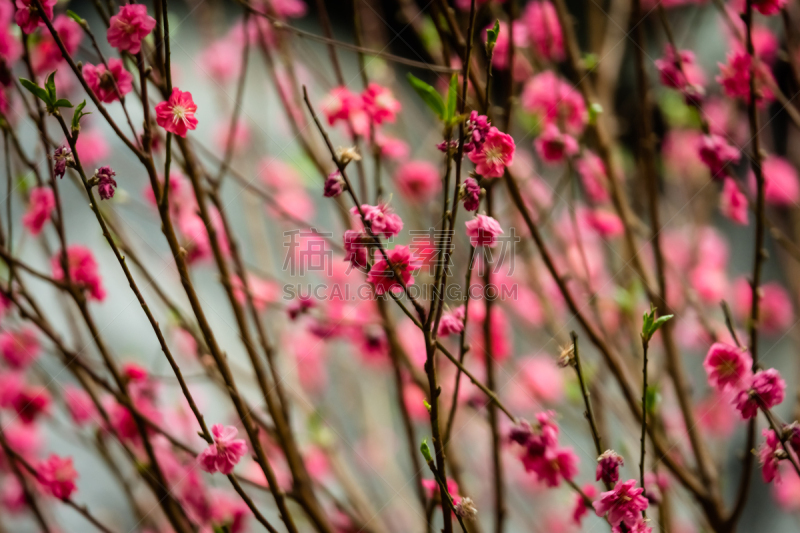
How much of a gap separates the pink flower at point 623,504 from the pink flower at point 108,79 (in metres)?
0.66

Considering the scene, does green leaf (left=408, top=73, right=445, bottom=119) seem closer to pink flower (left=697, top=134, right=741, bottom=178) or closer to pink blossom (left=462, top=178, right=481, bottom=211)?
pink blossom (left=462, top=178, right=481, bottom=211)

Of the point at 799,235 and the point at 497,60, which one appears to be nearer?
the point at 497,60

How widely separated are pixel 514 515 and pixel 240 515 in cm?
101

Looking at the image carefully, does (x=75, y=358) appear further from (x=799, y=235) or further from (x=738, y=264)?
(x=738, y=264)

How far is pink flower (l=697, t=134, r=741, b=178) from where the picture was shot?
0.81 metres

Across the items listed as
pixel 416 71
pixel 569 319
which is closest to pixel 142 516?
pixel 569 319

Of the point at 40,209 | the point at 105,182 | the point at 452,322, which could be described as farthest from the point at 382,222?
the point at 40,209

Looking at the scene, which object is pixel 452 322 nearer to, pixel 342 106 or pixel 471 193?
pixel 471 193

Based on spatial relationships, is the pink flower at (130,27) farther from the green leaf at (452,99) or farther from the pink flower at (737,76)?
→ the pink flower at (737,76)

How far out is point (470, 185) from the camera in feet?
1.86

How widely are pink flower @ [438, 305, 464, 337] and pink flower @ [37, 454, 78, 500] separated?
0.53m

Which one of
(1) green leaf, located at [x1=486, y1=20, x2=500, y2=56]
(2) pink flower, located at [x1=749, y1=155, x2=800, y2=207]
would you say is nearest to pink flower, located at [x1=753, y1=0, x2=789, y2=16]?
(1) green leaf, located at [x1=486, y1=20, x2=500, y2=56]

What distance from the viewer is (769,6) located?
0.73m

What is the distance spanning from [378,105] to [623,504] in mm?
582
